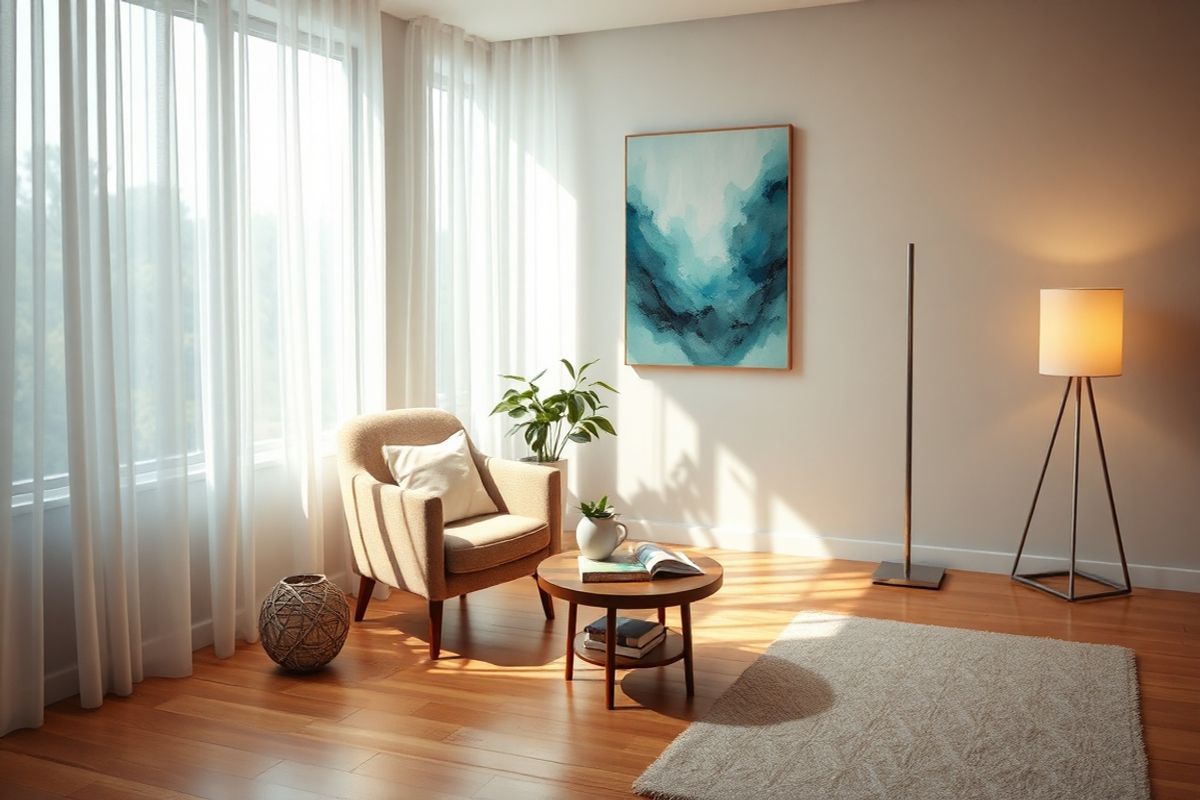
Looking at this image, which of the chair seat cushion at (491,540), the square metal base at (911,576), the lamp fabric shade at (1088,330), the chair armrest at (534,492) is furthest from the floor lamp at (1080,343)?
the chair seat cushion at (491,540)

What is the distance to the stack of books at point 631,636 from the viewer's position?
3.66 m

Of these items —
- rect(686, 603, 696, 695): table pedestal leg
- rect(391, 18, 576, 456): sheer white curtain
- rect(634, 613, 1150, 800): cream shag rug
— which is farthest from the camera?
rect(391, 18, 576, 456): sheer white curtain

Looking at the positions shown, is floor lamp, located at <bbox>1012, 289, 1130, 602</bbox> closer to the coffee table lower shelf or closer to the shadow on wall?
the shadow on wall

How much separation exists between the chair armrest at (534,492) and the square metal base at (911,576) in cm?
Answer: 160

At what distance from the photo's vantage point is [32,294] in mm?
3314

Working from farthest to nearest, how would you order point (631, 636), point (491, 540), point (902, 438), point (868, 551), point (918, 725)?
point (868, 551)
point (902, 438)
point (491, 540)
point (631, 636)
point (918, 725)

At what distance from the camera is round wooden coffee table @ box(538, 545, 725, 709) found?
3408 mm

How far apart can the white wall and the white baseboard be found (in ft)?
0.05

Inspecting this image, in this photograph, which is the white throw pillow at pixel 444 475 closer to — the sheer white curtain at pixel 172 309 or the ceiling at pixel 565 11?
the sheer white curtain at pixel 172 309

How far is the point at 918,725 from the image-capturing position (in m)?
3.28

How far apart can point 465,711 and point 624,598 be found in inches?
25.6

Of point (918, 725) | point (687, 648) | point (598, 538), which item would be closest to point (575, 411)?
point (598, 538)

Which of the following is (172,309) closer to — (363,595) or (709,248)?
(363,595)

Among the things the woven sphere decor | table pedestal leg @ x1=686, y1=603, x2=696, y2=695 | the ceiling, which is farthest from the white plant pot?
the ceiling
